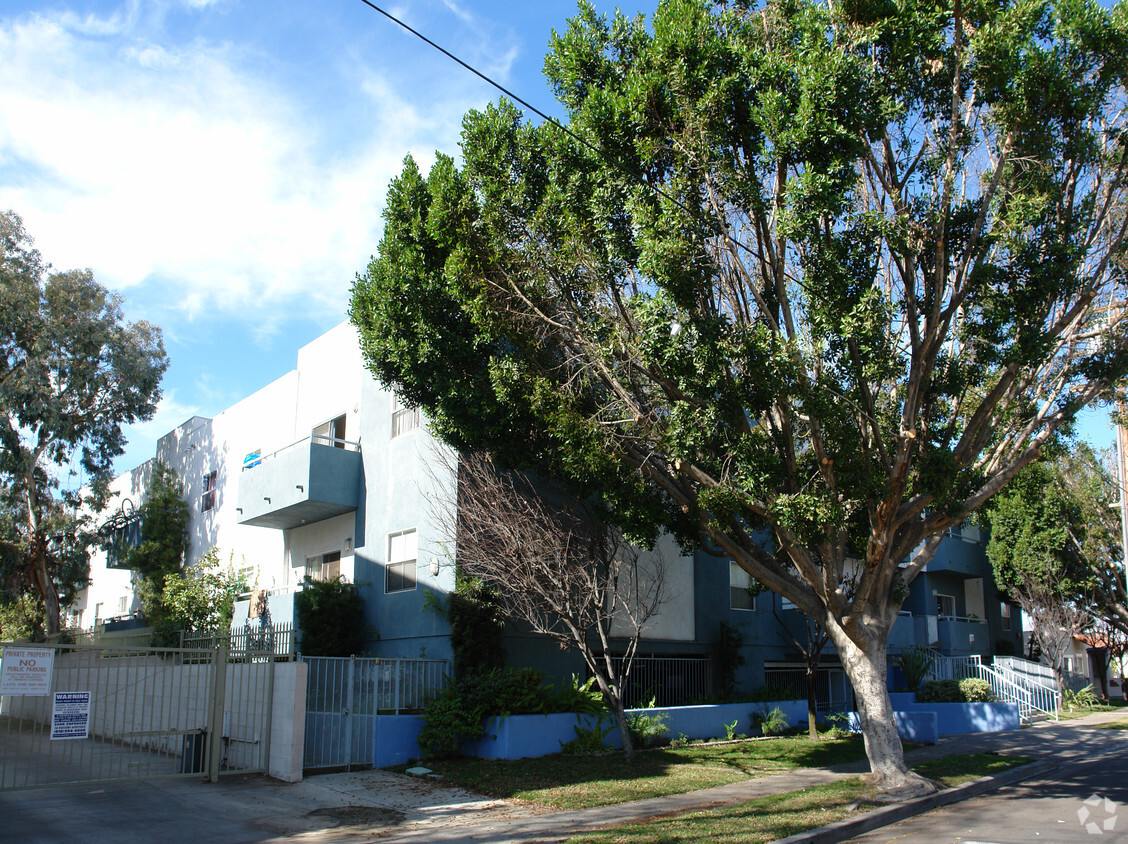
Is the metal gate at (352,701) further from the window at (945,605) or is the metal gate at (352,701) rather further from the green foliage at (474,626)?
the window at (945,605)

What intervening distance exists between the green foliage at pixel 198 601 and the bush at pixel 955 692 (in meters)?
18.4

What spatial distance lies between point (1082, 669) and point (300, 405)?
42061 millimetres

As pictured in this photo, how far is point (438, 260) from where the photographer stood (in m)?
13.0

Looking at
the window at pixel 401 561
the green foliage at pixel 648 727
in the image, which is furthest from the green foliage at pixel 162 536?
the green foliage at pixel 648 727

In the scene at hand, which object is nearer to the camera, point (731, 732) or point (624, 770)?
point (624, 770)

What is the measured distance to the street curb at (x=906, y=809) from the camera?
9.05 metres

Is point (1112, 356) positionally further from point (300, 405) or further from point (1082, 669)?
point (1082, 669)

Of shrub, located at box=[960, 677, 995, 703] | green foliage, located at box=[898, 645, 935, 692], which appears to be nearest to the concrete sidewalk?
shrub, located at box=[960, 677, 995, 703]

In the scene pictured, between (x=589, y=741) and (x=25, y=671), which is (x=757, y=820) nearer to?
(x=589, y=741)

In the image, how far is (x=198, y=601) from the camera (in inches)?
885

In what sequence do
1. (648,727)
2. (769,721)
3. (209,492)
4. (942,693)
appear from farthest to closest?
(209,492), (942,693), (769,721), (648,727)

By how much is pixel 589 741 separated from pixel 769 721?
18.6 ft

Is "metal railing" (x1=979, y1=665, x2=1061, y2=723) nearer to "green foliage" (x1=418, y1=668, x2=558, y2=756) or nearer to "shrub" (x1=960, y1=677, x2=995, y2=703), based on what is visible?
"shrub" (x1=960, y1=677, x2=995, y2=703)

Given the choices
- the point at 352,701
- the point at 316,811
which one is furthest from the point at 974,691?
the point at 316,811
